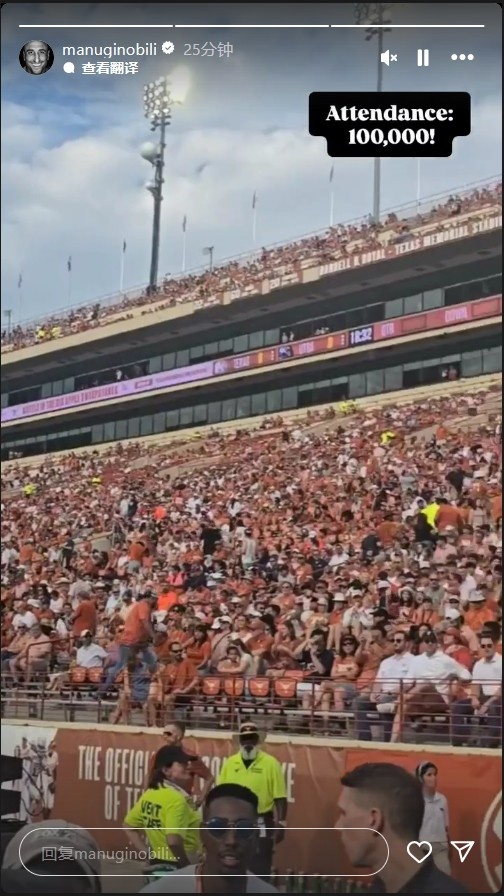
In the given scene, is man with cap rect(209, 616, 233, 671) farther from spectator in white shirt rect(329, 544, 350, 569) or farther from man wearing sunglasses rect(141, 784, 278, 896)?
man wearing sunglasses rect(141, 784, 278, 896)

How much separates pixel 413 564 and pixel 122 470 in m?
1.54

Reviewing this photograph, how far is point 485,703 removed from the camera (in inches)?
156

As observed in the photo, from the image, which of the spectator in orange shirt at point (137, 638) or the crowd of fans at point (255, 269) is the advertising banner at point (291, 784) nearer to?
the spectator in orange shirt at point (137, 638)

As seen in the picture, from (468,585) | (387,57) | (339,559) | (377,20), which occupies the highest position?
(377,20)

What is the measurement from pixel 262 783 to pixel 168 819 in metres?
0.33

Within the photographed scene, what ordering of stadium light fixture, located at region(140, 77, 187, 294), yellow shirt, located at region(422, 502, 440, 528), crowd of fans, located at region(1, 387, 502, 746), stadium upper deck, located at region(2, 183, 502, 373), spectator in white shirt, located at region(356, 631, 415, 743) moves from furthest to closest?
yellow shirt, located at region(422, 502, 440, 528) < stadium upper deck, located at region(2, 183, 502, 373) < crowd of fans, located at region(1, 387, 502, 746) < spectator in white shirt, located at region(356, 631, 415, 743) < stadium light fixture, located at region(140, 77, 187, 294)

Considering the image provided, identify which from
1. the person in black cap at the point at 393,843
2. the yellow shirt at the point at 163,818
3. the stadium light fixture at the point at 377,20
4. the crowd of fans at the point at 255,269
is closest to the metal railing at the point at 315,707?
the yellow shirt at the point at 163,818

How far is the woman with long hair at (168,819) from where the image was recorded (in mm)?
3439

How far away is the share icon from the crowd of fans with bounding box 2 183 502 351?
7.45 ft

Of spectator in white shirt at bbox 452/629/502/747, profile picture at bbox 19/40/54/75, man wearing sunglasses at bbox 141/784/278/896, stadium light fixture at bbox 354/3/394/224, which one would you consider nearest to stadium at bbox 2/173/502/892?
spectator in white shirt at bbox 452/629/502/747

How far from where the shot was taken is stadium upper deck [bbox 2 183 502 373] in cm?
457

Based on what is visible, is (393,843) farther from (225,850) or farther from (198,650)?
(198,650)

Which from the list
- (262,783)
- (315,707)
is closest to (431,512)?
(315,707)

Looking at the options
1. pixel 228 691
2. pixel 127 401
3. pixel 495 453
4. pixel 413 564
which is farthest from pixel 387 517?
pixel 127 401
